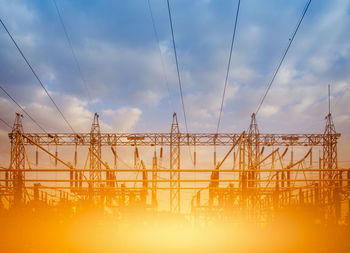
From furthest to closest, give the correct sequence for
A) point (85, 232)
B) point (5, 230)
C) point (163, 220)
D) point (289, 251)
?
point (163, 220), point (85, 232), point (5, 230), point (289, 251)

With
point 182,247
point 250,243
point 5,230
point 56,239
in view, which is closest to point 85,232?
point 56,239

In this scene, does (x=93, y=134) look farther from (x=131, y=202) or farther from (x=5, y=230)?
(x=5, y=230)

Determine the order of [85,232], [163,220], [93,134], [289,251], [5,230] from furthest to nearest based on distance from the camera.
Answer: [93,134] < [163,220] < [85,232] < [5,230] < [289,251]

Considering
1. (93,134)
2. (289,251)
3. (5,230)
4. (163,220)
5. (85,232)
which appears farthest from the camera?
(93,134)

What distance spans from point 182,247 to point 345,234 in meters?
4.32

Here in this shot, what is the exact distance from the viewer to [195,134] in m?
27.9

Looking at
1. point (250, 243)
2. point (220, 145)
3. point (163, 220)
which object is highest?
point (220, 145)

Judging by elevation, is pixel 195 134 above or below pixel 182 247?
above

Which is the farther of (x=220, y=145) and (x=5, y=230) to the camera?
(x=220, y=145)

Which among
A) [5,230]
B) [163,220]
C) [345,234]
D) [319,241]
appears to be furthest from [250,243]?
[163,220]

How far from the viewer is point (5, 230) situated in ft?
26.1

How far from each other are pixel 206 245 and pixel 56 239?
3.87 meters

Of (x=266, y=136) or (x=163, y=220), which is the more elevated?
(x=266, y=136)

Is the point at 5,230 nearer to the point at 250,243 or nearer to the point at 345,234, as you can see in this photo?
the point at 250,243
